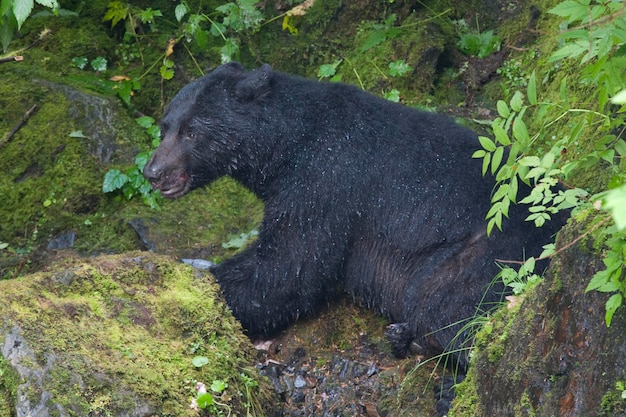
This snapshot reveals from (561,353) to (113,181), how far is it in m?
6.07

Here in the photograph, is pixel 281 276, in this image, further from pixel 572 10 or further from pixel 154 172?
pixel 572 10

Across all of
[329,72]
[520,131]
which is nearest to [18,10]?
[520,131]

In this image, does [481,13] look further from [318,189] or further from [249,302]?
[249,302]

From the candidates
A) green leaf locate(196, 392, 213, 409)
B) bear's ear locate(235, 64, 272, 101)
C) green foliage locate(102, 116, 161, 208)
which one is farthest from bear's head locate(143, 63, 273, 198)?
green leaf locate(196, 392, 213, 409)

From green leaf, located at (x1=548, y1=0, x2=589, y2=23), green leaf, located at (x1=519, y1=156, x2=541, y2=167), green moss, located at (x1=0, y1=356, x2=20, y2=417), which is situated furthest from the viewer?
green moss, located at (x1=0, y1=356, x2=20, y2=417)

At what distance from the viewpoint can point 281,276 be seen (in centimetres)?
682

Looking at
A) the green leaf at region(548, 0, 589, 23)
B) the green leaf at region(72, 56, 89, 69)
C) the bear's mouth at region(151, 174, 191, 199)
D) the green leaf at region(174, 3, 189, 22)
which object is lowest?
the bear's mouth at region(151, 174, 191, 199)

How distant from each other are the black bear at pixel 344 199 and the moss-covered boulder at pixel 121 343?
0.69 meters

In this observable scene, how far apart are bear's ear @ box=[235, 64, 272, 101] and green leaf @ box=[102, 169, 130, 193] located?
2.42m

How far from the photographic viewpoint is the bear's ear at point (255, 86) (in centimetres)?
698

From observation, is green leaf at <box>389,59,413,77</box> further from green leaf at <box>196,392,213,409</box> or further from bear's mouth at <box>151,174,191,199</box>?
green leaf at <box>196,392,213,409</box>

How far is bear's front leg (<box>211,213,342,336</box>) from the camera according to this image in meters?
6.73

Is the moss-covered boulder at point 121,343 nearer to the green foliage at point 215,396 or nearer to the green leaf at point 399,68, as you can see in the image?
the green foliage at point 215,396

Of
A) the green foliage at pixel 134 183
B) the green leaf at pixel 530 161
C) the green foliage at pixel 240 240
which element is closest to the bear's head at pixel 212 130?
the green foliage at pixel 240 240
